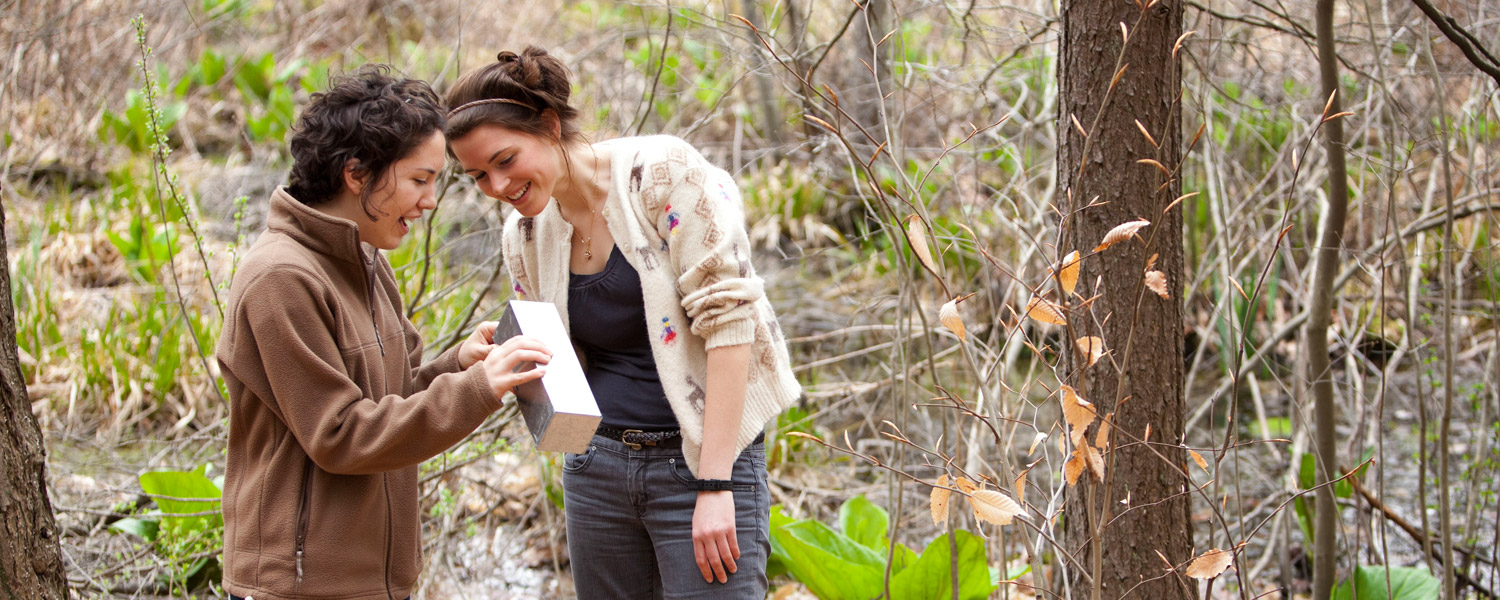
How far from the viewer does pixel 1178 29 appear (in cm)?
202

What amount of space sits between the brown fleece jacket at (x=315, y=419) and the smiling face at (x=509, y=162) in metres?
0.23

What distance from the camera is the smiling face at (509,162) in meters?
1.68

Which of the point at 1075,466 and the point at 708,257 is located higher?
the point at 708,257

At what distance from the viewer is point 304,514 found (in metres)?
1.49

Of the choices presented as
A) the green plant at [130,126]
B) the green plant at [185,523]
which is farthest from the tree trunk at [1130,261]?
the green plant at [130,126]

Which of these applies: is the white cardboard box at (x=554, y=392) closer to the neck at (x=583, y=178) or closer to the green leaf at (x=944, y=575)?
the neck at (x=583, y=178)

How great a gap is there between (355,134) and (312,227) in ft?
0.47

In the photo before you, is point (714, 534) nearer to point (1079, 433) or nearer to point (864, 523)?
point (1079, 433)

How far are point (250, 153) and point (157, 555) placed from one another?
489cm

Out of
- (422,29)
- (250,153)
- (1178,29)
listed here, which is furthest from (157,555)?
(422,29)

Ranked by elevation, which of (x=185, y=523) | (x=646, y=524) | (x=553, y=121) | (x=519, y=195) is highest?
(x=553, y=121)

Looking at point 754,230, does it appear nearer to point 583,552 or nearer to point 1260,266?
point 1260,266

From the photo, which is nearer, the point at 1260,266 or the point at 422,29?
the point at 1260,266

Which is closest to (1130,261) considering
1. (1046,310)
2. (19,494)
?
(1046,310)
